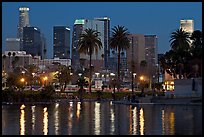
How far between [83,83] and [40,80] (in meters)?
76.5

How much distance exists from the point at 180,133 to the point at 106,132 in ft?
11.7

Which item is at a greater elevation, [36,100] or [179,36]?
[179,36]

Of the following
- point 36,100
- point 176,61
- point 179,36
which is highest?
point 179,36

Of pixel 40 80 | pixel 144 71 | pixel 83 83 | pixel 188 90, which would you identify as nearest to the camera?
pixel 188 90

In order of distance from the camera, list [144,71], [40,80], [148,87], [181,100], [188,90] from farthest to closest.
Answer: [144,71] → [40,80] → [148,87] → [188,90] → [181,100]

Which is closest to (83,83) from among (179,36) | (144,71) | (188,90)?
(179,36)

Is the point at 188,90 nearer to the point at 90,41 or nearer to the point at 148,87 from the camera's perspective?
the point at 90,41

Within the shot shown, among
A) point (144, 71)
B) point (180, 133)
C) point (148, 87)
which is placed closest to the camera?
point (180, 133)

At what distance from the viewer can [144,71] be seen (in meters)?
193

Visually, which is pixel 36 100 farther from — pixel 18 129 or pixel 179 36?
pixel 18 129

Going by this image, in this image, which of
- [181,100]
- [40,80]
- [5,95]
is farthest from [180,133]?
[40,80]

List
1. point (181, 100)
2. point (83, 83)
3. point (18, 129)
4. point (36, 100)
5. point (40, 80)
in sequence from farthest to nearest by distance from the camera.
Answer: point (40, 80)
point (83, 83)
point (36, 100)
point (181, 100)
point (18, 129)

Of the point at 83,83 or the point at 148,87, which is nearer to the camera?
the point at 83,83

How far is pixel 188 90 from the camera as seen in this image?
70.8 metres
